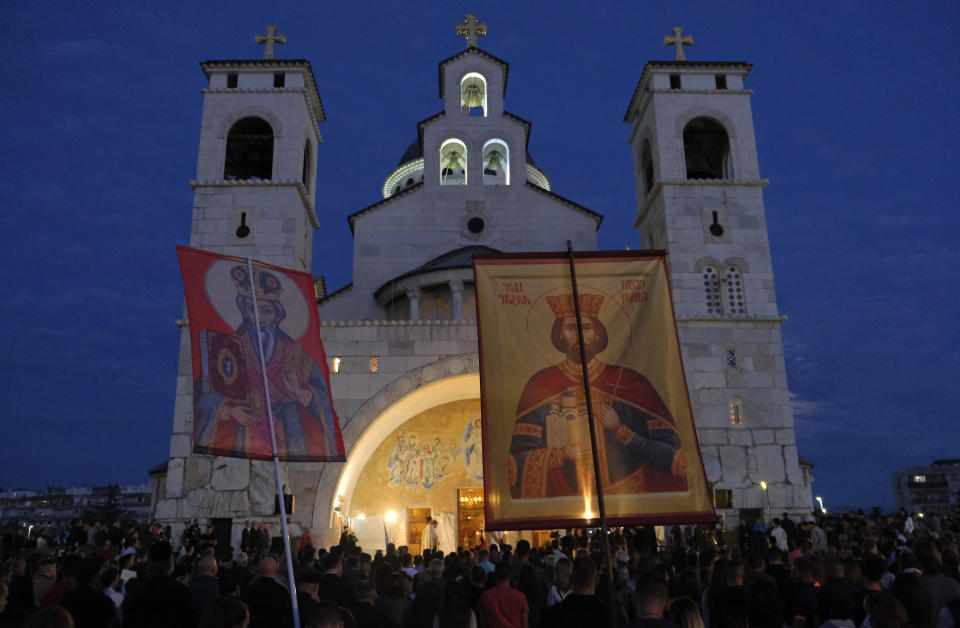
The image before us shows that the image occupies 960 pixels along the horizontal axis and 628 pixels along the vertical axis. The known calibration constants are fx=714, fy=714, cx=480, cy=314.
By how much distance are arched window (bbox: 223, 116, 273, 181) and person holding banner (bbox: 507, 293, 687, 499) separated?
68.5 feet

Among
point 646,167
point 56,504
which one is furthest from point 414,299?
point 56,504

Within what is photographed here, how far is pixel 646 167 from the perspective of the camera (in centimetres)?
2709

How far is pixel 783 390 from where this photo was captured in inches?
851

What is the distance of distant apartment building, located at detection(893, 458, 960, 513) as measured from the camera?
64.2 m

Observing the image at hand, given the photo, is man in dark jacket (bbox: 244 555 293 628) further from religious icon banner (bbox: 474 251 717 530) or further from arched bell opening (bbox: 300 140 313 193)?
arched bell opening (bbox: 300 140 313 193)

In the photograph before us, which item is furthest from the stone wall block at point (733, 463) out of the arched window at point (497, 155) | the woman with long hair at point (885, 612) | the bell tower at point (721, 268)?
the woman with long hair at point (885, 612)

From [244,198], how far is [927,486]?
67024 mm

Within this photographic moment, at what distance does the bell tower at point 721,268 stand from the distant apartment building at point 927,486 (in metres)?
52.2

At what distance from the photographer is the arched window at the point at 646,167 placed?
1058 inches

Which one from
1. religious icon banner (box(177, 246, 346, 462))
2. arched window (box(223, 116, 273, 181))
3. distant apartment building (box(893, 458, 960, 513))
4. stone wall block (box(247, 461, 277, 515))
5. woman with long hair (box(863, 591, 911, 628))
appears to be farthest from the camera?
distant apartment building (box(893, 458, 960, 513))

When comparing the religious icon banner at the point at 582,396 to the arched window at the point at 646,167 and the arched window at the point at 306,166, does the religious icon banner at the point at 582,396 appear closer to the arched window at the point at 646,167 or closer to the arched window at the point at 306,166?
the arched window at the point at 646,167

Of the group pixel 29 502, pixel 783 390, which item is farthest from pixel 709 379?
pixel 29 502

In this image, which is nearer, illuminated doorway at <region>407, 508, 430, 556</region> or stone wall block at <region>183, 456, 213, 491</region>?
stone wall block at <region>183, 456, 213, 491</region>

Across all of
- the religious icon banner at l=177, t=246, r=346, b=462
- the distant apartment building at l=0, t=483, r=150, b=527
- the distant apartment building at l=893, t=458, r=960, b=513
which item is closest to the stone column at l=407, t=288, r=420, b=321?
the religious icon banner at l=177, t=246, r=346, b=462
